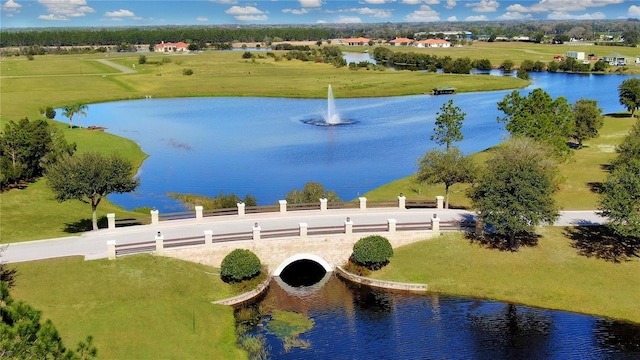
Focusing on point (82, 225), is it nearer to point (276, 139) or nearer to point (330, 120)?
point (276, 139)

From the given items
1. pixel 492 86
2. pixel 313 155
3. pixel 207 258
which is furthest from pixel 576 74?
pixel 207 258

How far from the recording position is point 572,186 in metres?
56.2

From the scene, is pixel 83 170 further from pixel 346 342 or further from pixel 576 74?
pixel 576 74

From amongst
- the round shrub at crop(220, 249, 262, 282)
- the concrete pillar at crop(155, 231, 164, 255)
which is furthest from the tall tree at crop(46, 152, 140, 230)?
the round shrub at crop(220, 249, 262, 282)

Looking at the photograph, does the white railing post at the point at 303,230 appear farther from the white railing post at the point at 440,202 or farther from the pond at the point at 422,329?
the white railing post at the point at 440,202

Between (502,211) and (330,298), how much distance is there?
40.9ft

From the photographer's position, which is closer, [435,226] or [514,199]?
[514,199]

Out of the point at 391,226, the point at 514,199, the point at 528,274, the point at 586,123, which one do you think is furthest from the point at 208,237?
the point at 586,123

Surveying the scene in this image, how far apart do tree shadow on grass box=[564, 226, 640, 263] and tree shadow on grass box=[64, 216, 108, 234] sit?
34156mm

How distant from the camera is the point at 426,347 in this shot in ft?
98.2

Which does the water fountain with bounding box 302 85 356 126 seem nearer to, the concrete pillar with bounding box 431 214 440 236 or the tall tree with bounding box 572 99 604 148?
the tall tree with bounding box 572 99 604 148

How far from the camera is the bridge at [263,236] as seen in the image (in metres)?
36.3

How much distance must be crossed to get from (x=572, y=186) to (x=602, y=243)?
17574 millimetres

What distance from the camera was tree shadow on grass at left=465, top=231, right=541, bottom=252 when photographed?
3953cm
